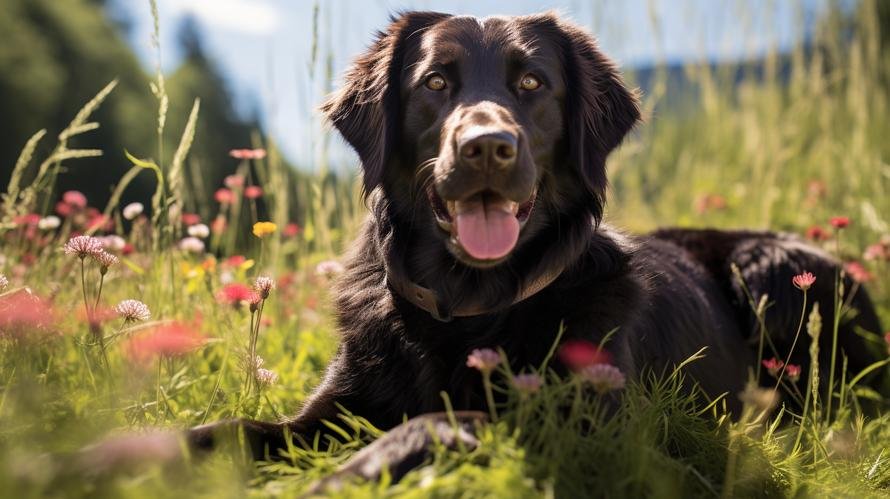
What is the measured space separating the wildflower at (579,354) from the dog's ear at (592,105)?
575 mm

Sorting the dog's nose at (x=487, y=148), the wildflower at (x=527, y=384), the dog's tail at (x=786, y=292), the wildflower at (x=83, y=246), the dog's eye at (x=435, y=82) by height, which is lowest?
the dog's tail at (x=786, y=292)

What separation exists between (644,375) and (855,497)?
0.87m

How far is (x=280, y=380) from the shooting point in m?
3.51

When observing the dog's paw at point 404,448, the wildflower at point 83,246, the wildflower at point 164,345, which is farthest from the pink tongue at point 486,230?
the wildflower at point 83,246

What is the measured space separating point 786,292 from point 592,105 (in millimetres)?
1452

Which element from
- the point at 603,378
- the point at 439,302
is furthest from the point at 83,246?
the point at 603,378

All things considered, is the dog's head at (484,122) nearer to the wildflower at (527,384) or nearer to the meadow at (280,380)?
the meadow at (280,380)

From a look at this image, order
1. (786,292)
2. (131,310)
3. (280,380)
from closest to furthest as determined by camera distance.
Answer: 1. (131,310)
2. (280,380)
3. (786,292)

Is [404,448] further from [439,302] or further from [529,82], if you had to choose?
[529,82]

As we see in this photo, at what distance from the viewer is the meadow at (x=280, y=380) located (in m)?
1.84

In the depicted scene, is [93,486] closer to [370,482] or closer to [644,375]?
[370,482]

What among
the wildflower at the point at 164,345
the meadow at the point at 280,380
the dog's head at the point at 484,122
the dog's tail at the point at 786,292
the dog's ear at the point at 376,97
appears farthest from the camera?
the dog's tail at the point at 786,292

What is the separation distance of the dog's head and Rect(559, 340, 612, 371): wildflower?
335 mm

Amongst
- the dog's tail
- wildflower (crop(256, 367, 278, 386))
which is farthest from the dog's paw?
the dog's tail
